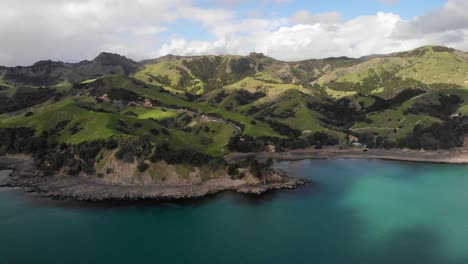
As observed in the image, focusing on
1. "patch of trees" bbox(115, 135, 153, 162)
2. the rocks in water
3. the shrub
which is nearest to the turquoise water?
the rocks in water

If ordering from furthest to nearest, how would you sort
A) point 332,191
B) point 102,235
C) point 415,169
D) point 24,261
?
point 415,169
point 332,191
point 102,235
point 24,261

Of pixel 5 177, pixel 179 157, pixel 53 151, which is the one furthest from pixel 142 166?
pixel 5 177

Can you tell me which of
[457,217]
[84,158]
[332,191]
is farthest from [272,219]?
[84,158]

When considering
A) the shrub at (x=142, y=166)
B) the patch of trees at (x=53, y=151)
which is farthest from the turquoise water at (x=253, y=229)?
the patch of trees at (x=53, y=151)

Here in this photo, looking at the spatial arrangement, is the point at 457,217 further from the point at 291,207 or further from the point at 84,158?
the point at 84,158

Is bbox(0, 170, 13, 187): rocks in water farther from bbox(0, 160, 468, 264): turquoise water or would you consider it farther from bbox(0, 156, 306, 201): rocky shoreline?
bbox(0, 160, 468, 264): turquoise water

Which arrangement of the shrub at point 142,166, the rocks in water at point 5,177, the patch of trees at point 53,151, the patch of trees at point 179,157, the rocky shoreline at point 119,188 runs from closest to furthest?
the rocky shoreline at point 119,188
the shrub at point 142,166
the patch of trees at point 179,157
the rocks in water at point 5,177
the patch of trees at point 53,151

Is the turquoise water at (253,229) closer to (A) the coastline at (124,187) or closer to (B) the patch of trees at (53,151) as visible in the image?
(A) the coastline at (124,187)
